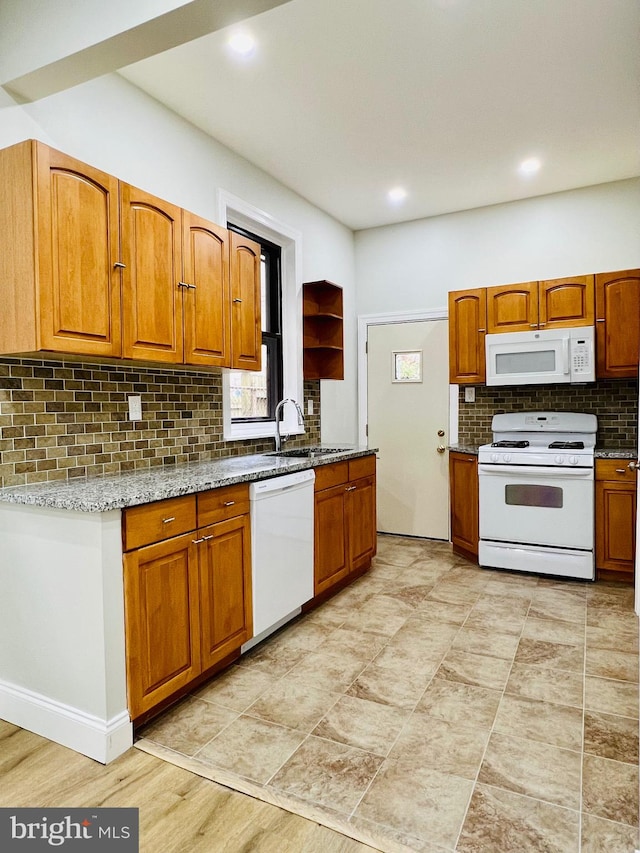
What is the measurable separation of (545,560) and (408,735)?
86.2 inches

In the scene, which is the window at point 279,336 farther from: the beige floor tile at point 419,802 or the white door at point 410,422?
the beige floor tile at point 419,802


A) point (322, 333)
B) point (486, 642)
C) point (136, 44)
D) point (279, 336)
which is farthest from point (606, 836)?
point (322, 333)

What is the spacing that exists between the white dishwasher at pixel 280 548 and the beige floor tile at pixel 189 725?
44 cm

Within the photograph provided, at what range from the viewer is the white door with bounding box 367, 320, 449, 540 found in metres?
4.80

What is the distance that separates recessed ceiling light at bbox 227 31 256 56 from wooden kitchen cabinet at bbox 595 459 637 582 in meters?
3.17

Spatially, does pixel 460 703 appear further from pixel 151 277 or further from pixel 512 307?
pixel 512 307

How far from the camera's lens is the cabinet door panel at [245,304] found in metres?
3.00

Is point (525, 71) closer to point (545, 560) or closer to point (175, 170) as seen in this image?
point (175, 170)

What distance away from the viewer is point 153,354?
2.43m

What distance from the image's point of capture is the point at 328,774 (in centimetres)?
183

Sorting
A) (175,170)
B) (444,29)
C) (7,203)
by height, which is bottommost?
(7,203)

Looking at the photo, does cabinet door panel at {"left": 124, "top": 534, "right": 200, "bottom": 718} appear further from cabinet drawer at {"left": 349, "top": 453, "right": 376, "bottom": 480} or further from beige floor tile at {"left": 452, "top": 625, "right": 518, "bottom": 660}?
cabinet drawer at {"left": 349, "top": 453, "right": 376, "bottom": 480}

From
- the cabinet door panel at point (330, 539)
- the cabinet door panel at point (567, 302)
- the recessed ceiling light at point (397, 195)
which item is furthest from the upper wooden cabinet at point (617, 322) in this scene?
the cabinet door panel at point (330, 539)

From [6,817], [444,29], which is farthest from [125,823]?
[444,29]
